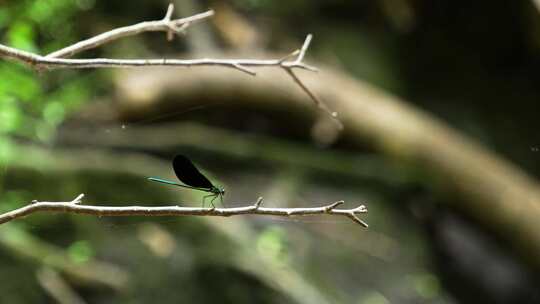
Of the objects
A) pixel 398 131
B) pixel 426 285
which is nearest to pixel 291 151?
pixel 398 131

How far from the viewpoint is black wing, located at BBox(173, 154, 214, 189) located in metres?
1.09

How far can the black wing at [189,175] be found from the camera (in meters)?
1.09

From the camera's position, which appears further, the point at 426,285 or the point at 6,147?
the point at 426,285

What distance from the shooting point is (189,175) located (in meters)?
1.09

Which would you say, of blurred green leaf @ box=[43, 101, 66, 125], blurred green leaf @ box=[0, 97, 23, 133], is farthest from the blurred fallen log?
blurred green leaf @ box=[0, 97, 23, 133]

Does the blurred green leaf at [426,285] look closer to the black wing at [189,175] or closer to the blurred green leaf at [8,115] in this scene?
the blurred green leaf at [8,115]

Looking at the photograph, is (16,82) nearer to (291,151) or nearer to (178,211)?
(291,151)

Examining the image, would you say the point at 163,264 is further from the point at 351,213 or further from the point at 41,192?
the point at 351,213

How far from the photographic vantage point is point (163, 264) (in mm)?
2424

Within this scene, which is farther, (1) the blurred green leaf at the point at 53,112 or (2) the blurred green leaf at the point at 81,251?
(1) the blurred green leaf at the point at 53,112

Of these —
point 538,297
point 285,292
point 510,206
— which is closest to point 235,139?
point 285,292

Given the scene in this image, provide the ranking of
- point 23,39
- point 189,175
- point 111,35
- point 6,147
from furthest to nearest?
point 6,147
point 23,39
point 111,35
point 189,175

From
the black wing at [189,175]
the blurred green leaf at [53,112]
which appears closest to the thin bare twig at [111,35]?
the black wing at [189,175]

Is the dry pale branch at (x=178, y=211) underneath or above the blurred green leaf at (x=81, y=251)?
underneath
